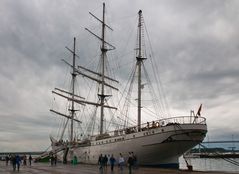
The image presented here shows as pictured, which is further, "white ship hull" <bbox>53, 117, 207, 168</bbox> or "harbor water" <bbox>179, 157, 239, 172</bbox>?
"harbor water" <bbox>179, 157, 239, 172</bbox>

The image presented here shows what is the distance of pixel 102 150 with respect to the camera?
50375 mm

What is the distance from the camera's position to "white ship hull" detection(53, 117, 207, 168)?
37.5m

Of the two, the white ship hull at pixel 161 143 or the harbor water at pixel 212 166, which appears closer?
the white ship hull at pixel 161 143

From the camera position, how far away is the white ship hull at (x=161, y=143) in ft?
123

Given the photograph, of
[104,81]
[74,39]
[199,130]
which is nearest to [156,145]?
[199,130]

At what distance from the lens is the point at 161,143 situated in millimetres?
37969

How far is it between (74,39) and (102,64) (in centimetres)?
2493

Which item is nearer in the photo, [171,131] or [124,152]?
[171,131]

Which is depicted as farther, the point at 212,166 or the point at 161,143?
the point at 212,166

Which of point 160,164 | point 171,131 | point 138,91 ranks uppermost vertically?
point 138,91

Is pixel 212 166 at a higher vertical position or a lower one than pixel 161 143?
lower

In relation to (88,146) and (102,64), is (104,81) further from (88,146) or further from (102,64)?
(88,146)

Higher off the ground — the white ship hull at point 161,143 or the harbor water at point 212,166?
the white ship hull at point 161,143

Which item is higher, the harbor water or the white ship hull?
the white ship hull
